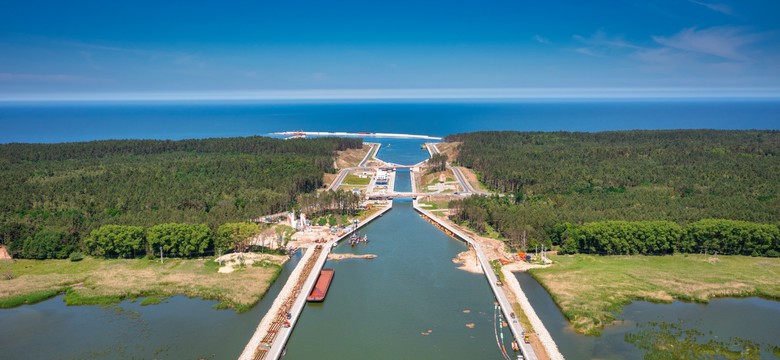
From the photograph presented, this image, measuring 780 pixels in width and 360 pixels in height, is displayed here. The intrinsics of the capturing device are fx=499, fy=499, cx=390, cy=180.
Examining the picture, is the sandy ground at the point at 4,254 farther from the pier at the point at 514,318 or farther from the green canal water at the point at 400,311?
the pier at the point at 514,318

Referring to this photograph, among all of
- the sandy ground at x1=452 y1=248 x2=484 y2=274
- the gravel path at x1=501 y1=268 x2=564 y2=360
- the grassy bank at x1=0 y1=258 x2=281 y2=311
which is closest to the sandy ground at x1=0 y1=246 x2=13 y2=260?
the grassy bank at x1=0 y1=258 x2=281 y2=311

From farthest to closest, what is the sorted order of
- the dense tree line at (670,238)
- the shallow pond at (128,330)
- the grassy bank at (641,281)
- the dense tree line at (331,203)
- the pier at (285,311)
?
the dense tree line at (331,203), the dense tree line at (670,238), the grassy bank at (641,281), the shallow pond at (128,330), the pier at (285,311)

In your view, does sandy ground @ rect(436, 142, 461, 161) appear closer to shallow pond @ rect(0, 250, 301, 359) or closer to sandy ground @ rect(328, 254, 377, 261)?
sandy ground @ rect(328, 254, 377, 261)

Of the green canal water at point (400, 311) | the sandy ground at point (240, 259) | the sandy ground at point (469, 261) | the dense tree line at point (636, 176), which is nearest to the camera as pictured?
the green canal water at point (400, 311)

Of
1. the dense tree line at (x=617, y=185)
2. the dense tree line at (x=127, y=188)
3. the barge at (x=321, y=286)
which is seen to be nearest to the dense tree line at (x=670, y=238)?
the dense tree line at (x=617, y=185)

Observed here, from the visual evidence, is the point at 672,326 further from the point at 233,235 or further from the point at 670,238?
the point at 233,235

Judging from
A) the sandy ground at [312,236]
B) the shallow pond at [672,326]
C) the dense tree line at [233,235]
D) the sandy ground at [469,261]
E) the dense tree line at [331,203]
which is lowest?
the shallow pond at [672,326]

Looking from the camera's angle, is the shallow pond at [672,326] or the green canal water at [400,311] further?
the green canal water at [400,311]

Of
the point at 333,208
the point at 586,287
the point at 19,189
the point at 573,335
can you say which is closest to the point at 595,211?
the point at 586,287
